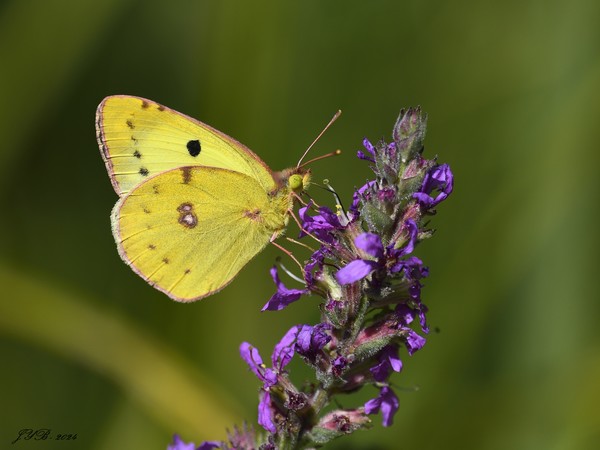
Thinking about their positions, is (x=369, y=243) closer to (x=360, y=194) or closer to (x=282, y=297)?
(x=360, y=194)

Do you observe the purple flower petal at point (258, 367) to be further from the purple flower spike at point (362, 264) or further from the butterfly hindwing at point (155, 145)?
the butterfly hindwing at point (155, 145)

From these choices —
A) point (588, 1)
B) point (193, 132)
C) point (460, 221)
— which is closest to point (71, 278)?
point (193, 132)

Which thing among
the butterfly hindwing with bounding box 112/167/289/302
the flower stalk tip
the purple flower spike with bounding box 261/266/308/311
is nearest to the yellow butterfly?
the butterfly hindwing with bounding box 112/167/289/302

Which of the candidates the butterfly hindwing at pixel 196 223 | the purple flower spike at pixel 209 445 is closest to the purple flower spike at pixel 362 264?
the purple flower spike at pixel 209 445

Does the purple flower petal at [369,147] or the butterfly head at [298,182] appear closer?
the purple flower petal at [369,147]

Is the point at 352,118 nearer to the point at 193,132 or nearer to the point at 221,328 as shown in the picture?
the point at 221,328

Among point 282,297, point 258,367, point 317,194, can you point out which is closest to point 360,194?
point 282,297

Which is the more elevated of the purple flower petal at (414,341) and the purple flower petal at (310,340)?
the purple flower petal at (414,341)
